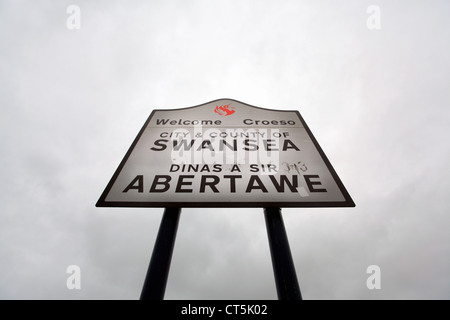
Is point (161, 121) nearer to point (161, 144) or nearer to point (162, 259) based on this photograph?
point (161, 144)

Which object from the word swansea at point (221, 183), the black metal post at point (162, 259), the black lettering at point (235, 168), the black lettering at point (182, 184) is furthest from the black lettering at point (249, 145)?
the black metal post at point (162, 259)

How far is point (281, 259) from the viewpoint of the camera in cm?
198

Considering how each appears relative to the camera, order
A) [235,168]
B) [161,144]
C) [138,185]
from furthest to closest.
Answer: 1. [161,144]
2. [235,168]
3. [138,185]

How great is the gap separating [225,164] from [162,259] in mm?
1355

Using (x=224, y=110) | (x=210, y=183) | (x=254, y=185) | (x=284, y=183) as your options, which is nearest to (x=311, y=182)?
(x=284, y=183)

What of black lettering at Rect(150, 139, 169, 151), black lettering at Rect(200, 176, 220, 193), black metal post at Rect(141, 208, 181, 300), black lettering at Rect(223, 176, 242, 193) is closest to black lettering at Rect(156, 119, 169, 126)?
black lettering at Rect(150, 139, 169, 151)

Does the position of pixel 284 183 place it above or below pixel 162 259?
above

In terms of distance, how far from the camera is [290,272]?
1885 mm

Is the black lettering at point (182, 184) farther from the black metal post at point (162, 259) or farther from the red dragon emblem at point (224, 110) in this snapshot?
the red dragon emblem at point (224, 110)

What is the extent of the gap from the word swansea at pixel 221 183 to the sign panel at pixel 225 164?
11 mm

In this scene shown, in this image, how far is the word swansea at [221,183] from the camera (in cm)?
249
